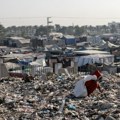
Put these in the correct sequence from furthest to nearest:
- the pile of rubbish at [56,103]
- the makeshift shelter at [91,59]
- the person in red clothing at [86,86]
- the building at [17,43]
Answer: the building at [17,43] < the makeshift shelter at [91,59] < the person in red clothing at [86,86] < the pile of rubbish at [56,103]

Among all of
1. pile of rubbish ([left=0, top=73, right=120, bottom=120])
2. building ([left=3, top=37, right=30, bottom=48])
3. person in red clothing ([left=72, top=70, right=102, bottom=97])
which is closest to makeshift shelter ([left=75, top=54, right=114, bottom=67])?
pile of rubbish ([left=0, top=73, right=120, bottom=120])

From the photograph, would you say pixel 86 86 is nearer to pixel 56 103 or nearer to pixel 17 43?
pixel 56 103

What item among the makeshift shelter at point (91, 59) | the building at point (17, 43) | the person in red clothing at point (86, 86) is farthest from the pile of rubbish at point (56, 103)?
the building at point (17, 43)

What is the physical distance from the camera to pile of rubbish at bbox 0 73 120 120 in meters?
6.73

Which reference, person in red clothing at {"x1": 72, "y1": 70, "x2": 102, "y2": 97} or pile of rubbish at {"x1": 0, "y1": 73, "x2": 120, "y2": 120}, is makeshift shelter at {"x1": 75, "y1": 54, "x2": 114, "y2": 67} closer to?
pile of rubbish at {"x1": 0, "y1": 73, "x2": 120, "y2": 120}

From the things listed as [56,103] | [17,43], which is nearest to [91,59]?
[56,103]

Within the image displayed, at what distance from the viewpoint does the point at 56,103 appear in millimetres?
7781

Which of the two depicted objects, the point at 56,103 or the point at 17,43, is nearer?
the point at 56,103

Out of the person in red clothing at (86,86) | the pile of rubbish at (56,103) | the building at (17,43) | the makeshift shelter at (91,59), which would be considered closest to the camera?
the pile of rubbish at (56,103)

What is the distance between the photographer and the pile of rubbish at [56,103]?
6734 mm

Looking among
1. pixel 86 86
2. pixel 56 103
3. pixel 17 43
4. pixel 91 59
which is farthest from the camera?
pixel 17 43

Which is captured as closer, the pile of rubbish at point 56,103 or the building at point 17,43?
the pile of rubbish at point 56,103

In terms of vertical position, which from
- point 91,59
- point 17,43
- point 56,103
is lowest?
point 17,43

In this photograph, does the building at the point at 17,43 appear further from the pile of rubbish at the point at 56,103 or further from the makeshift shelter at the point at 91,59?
the pile of rubbish at the point at 56,103
